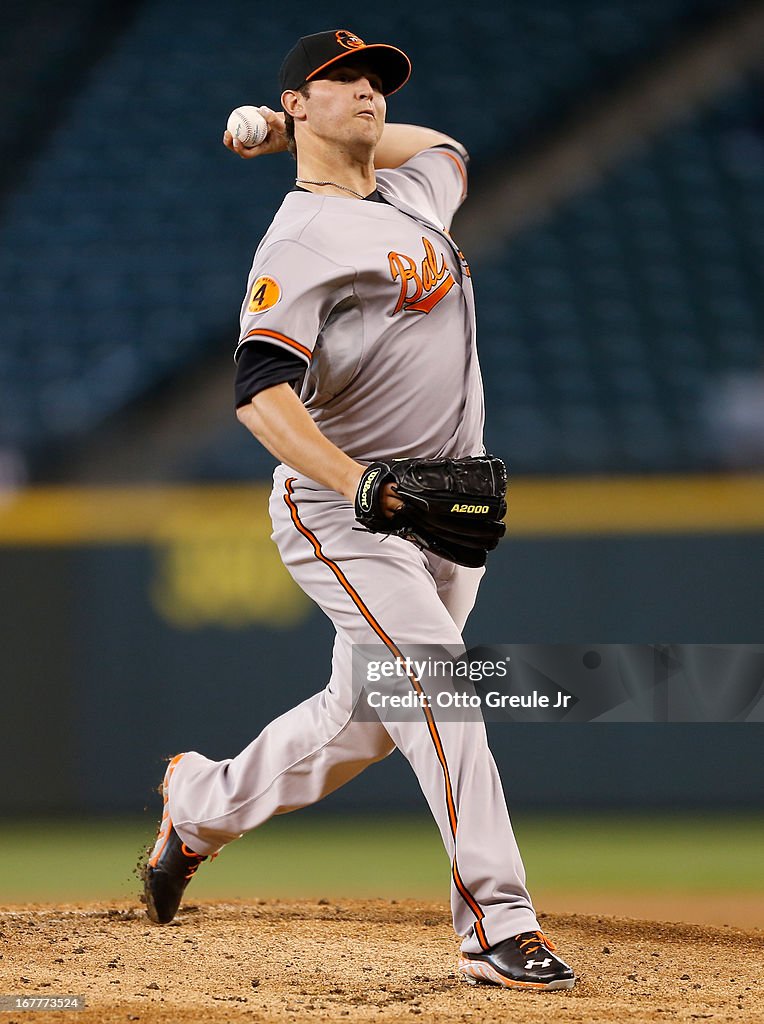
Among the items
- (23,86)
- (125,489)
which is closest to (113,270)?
(23,86)

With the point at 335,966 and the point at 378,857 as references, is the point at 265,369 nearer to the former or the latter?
the point at 335,966

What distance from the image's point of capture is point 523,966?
2.58m

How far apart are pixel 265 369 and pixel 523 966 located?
3.76 ft

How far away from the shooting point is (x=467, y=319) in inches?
119

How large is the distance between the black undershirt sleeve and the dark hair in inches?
23.4

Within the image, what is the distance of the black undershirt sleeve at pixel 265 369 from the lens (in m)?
2.66

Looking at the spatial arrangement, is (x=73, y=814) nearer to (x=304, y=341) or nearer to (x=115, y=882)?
(x=115, y=882)

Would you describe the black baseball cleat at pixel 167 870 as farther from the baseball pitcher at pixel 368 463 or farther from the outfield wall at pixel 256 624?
the outfield wall at pixel 256 624

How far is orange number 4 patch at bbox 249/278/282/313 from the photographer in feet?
8.86

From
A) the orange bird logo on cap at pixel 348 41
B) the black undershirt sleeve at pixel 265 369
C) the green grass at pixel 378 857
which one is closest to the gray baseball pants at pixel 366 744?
the black undershirt sleeve at pixel 265 369

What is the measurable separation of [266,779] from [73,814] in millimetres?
2721

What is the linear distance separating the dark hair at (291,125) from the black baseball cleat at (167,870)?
53.4 inches

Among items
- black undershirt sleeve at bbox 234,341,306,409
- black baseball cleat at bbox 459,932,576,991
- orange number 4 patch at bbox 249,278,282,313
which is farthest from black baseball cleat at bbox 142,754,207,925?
orange number 4 patch at bbox 249,278,282,313

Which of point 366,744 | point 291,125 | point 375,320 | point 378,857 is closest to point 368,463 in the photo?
point 375,320
